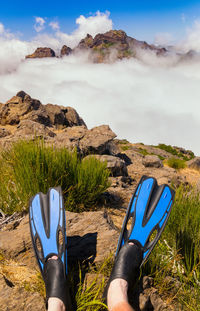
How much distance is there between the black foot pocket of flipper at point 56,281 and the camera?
5.26 ft

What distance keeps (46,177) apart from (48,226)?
4.45 feet

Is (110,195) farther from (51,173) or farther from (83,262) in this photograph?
(83,262)

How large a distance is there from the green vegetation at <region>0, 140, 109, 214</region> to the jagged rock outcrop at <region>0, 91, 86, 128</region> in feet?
51.4

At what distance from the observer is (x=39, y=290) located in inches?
68.7

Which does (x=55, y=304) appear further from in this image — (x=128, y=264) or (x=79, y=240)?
(x=79, y=240)

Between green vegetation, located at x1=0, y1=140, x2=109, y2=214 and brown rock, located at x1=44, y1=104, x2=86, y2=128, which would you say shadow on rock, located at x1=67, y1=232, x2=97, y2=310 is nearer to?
green vegetation, located at x1=0, y1=140, x2=109, y2=214

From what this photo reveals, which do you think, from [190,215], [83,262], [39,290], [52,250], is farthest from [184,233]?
[39,290]

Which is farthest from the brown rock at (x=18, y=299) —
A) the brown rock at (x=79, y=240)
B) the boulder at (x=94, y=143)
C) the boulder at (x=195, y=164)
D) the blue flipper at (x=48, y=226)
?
the boulder at (x=195, y=164)

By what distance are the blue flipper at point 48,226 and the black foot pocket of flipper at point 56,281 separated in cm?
6

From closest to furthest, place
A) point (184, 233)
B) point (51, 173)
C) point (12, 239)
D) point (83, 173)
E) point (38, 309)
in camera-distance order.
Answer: point (38, 309)
point (12, 239)
point (184, 233)
point (51, 173)
point (83, 173)

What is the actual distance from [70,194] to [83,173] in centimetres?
46

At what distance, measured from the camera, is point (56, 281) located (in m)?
1.69

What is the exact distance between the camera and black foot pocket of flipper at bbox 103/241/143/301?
71.1 inches

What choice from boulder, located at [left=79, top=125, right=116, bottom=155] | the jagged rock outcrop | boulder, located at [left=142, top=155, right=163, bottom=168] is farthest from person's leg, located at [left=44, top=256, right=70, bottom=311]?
the jagged rock outcrop
